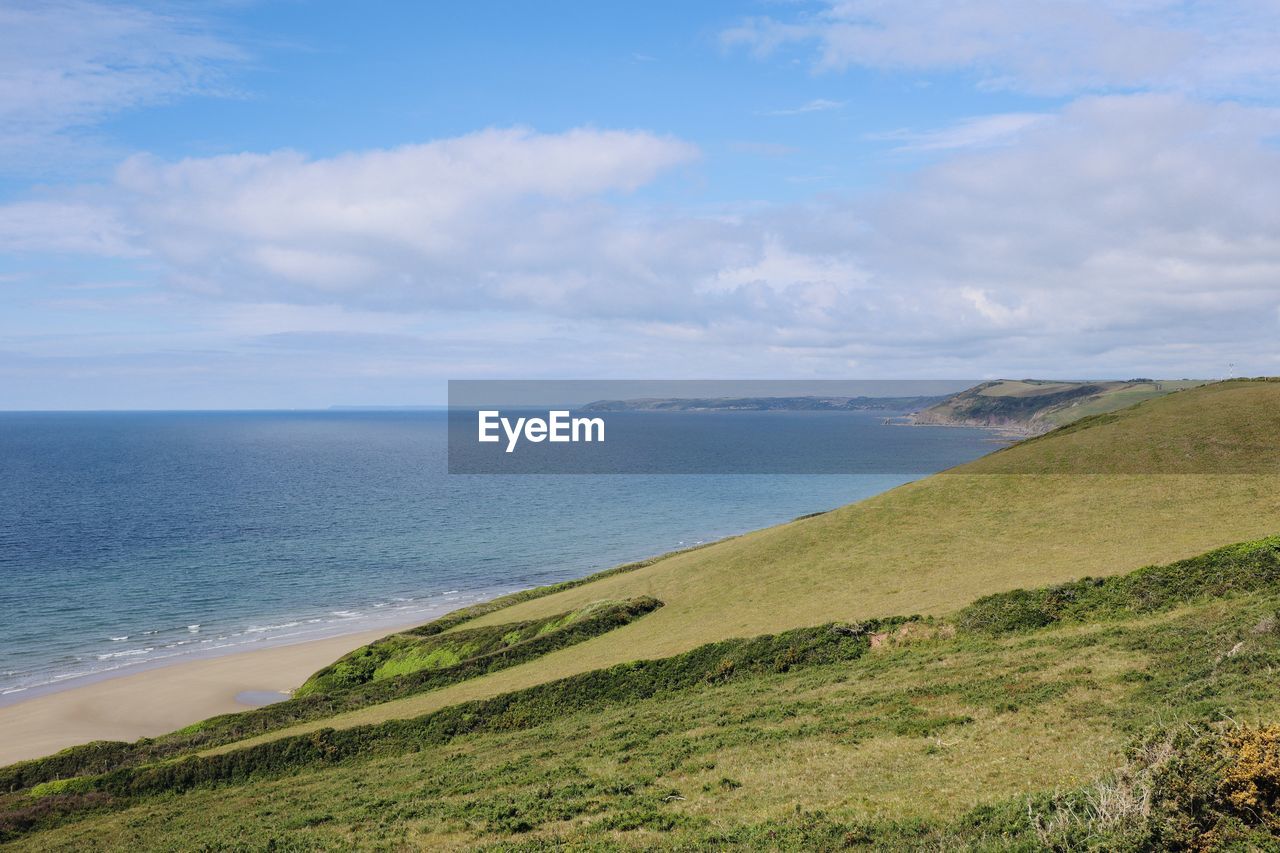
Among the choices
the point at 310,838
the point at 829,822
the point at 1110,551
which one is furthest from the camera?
the point at 1110,551

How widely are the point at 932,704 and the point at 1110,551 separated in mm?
19019

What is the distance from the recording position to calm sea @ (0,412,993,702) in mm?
66750

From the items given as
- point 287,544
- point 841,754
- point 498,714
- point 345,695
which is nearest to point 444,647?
point 345,695

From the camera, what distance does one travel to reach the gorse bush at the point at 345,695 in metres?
35.4

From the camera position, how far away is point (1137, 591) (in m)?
30.0

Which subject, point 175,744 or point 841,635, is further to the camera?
point 175,744

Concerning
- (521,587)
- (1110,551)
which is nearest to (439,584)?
(521,587)

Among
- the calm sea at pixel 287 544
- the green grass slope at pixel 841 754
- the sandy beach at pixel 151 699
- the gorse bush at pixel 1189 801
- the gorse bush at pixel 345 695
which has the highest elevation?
the gorse bush at pixel 1189 801

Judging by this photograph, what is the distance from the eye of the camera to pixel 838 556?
151 ft

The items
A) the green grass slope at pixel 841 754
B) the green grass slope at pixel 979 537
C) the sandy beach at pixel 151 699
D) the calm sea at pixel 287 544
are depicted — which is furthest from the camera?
the calm sea at pixel 287 544

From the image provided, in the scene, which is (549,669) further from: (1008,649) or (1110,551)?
(1110,551)

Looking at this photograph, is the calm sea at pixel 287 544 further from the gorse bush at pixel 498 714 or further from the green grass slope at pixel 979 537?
the gorse bush at pixel 498 714

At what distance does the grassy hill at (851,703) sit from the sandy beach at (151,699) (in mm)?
11409

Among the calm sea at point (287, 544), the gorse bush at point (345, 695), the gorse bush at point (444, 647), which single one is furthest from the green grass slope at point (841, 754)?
the calm sea at point (287, 544)
